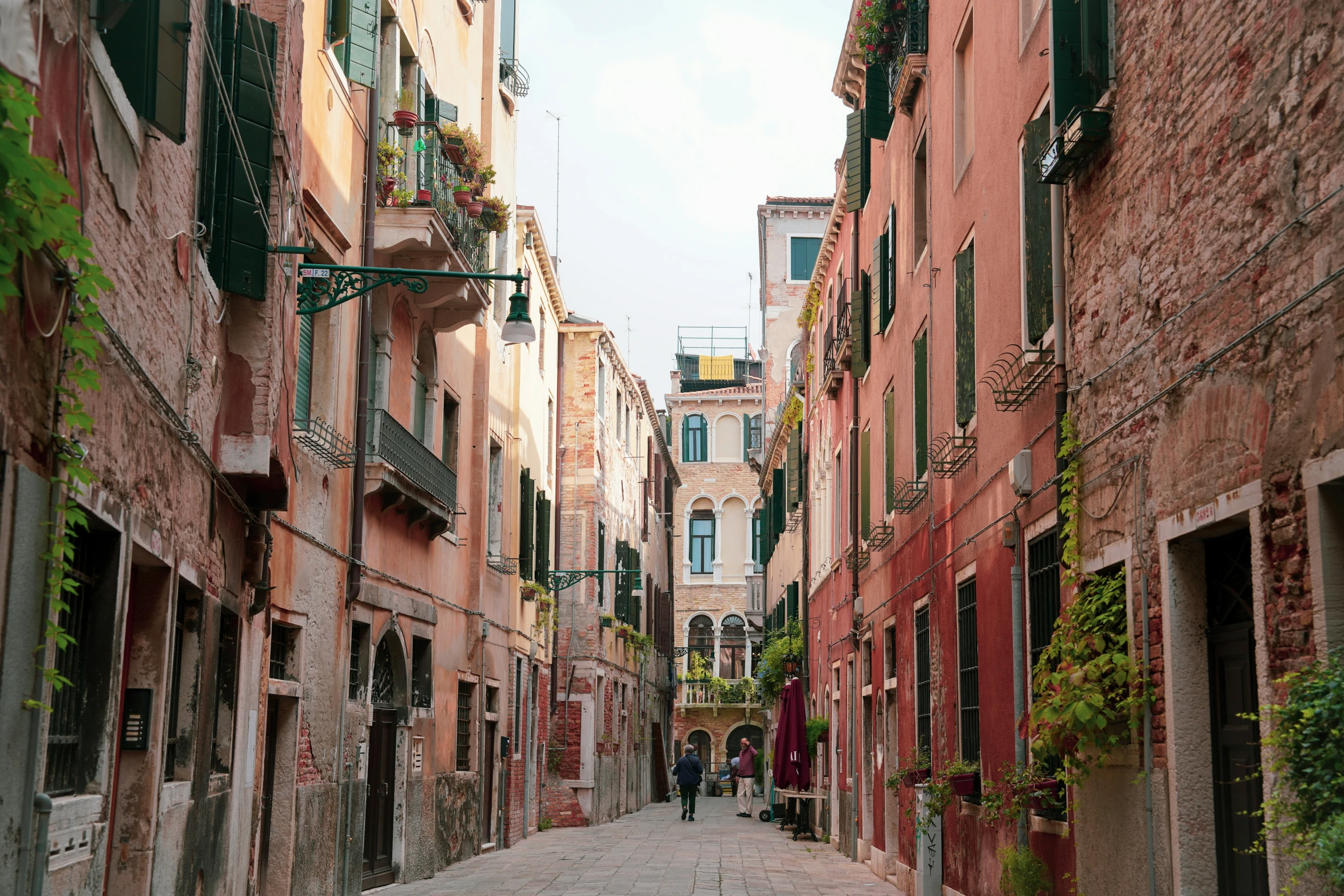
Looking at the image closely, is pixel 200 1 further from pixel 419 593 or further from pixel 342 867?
pixel 419 593

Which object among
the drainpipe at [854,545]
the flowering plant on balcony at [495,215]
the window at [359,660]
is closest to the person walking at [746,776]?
the drainpipe at [854,545]

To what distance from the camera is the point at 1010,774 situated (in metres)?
9.30

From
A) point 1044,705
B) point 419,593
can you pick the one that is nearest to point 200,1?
point 1044,705

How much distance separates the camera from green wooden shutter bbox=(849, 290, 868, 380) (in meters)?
18.0

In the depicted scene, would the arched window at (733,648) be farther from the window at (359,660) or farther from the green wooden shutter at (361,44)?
the green wooden shutter at (361,44)

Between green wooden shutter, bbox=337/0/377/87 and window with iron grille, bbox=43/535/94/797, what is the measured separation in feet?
24.8

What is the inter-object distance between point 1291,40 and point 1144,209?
1713 mm

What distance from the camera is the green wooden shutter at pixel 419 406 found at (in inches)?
614

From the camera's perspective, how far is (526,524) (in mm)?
22203

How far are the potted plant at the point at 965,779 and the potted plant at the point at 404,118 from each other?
7.50 meters

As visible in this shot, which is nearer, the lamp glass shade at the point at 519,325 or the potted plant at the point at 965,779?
the lamp glass shade at the point at 519,325

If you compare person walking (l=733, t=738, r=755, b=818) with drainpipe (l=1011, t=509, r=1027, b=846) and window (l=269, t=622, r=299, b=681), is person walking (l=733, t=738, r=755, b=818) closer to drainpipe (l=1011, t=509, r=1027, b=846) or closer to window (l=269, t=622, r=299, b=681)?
window (l=269, t=622, r=299, b=681)

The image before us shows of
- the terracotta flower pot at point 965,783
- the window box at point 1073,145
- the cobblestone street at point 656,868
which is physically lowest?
the cobblestone street at point 656,868

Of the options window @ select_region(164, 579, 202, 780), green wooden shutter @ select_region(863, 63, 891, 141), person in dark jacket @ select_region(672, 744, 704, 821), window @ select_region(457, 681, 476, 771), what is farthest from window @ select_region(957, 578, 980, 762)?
person in dark jacket @ select_region(672, 744, 704, 821)
